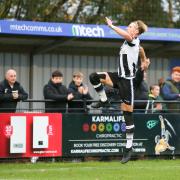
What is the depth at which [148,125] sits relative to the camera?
655 inches

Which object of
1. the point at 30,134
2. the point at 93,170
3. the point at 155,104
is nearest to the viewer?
the point at 93,170

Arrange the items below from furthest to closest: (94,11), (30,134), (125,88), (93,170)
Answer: (94,11), (30,134), (93,170), (125,88)

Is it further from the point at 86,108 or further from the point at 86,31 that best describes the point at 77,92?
the point at 86,31

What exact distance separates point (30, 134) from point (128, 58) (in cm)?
364

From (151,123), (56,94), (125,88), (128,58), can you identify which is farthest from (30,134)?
(128,58)

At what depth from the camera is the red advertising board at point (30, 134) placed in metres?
15.1

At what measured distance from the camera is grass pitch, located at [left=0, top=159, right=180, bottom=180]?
40.5 feet

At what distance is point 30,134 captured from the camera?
15.4 metres

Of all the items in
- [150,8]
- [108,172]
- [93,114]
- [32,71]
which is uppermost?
[150,8]

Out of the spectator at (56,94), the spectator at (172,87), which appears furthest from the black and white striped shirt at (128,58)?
the spectator at (172,87)

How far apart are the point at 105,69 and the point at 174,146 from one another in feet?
16.1

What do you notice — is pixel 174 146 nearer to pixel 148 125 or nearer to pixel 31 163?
pixel 148 125

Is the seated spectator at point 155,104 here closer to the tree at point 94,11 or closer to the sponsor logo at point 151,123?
the sponsor logo at point 151,123

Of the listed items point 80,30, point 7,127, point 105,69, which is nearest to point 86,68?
point 105,69
